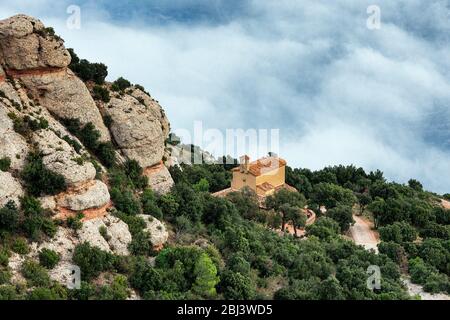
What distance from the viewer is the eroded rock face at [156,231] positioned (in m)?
41.0

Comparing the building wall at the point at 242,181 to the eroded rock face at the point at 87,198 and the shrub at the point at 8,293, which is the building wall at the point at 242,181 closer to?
the eroded rock face at the point at 87,198

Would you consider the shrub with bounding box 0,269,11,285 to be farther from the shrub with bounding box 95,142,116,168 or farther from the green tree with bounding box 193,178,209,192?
the green tree with bounding box 193,178,209,192

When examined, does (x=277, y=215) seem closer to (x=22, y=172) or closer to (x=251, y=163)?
(x=251, y=163)

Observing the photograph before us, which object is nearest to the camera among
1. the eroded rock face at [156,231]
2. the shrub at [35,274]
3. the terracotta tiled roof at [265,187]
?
the shrub at [35,274]

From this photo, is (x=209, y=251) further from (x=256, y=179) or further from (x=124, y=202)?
(x=256, y=179)

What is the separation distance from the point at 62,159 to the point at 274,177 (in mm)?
37596

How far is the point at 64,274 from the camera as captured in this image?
35406mm

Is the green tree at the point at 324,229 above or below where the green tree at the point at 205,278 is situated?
above

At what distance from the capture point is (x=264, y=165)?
7269 centimetres

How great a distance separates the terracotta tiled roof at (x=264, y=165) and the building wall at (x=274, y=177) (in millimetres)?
384

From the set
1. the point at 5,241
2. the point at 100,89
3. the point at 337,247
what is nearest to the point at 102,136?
the point at 100,89

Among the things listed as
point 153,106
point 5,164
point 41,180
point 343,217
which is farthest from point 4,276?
point 343,217

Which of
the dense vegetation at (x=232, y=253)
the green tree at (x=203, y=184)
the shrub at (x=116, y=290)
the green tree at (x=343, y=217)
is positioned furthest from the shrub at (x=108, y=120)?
the green tree at (x=343, y=217)
